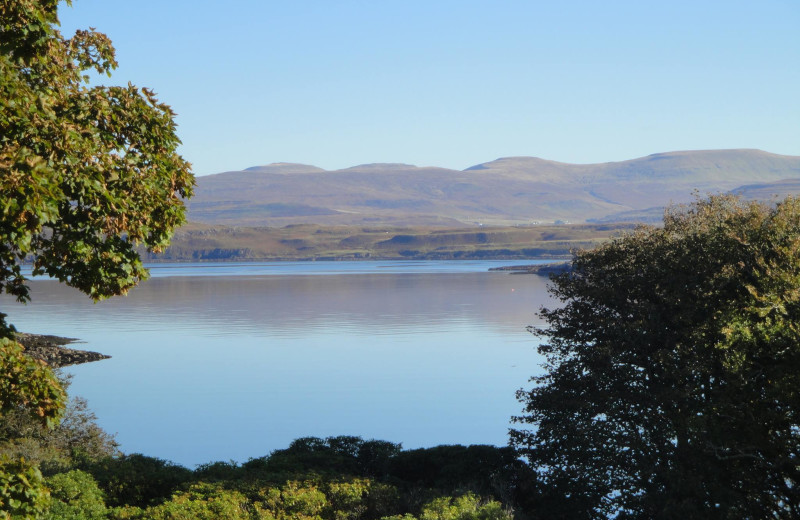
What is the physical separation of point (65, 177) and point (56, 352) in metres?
53.6

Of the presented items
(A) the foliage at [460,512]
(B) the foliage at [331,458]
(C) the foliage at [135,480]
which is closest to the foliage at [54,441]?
(C) the foliage at [135,480]

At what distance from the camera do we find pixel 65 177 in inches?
389

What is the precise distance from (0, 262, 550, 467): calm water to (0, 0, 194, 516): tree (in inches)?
1013

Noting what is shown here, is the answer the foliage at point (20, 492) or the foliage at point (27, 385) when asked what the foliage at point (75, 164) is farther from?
the foliage at point (20, 492)

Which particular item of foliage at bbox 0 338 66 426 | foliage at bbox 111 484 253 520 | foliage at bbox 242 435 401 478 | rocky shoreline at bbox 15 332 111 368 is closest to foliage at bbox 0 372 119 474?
foliage at bbox 111 484 253 520

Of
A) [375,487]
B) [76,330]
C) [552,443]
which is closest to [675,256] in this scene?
[552,443]

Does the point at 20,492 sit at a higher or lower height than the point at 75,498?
higher

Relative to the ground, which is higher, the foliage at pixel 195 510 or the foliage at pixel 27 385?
the foliage at pixel 27 385

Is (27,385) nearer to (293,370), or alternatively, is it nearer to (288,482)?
(288,482)

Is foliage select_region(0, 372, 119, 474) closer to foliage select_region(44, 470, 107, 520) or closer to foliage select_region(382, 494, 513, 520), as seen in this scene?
foliage select_region(44, 470, 107, 520)

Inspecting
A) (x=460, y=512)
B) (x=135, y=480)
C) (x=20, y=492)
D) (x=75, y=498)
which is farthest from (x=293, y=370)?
(x=20, y=492)

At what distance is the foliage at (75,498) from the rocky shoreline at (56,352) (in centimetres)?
3653

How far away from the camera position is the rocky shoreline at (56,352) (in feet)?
180

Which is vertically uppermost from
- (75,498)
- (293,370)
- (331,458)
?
(75,498)
